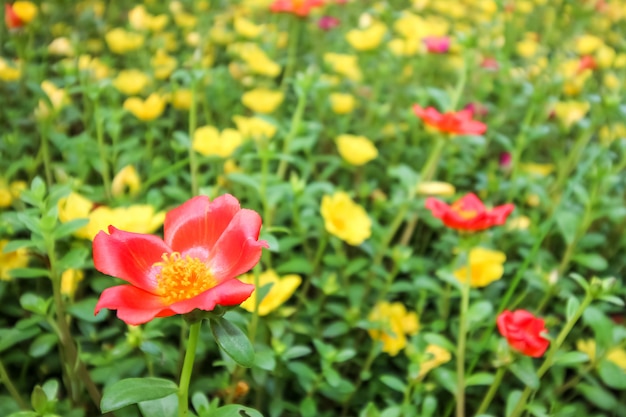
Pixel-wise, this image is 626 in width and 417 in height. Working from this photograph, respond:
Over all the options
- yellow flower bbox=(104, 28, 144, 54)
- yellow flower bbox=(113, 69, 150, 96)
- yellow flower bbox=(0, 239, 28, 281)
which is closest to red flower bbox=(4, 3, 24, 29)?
yellow flower bbox=(113, 69, 150, 96)

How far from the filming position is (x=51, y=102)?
1301mm

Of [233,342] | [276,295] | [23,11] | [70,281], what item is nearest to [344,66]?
[23,11]

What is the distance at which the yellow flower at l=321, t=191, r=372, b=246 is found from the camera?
1.18 metres

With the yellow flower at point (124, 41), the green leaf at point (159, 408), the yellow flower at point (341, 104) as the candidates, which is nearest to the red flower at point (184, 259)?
the green leaf at point (159, 408)

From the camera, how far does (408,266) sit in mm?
1240

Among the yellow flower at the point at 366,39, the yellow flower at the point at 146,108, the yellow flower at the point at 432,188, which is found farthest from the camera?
the yellow flower at the point at 366,39

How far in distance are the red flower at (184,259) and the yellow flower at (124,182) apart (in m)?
0.56

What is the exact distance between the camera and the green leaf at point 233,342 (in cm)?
63

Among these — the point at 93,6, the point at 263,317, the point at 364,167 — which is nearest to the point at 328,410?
the point at 263,317

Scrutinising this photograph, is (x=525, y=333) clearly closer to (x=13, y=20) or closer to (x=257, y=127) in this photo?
(x=257, y=127)

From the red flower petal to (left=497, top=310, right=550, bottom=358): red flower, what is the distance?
46cm

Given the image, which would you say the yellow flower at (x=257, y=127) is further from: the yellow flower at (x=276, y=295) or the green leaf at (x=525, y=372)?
the green leaf at (x=525, y=372)

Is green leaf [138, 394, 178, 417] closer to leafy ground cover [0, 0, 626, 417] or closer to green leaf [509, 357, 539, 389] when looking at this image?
leafy ground cover [0, 0, 626, 417]

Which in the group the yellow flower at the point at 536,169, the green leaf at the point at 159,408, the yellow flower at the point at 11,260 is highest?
the green leaf at the point at 159,408
